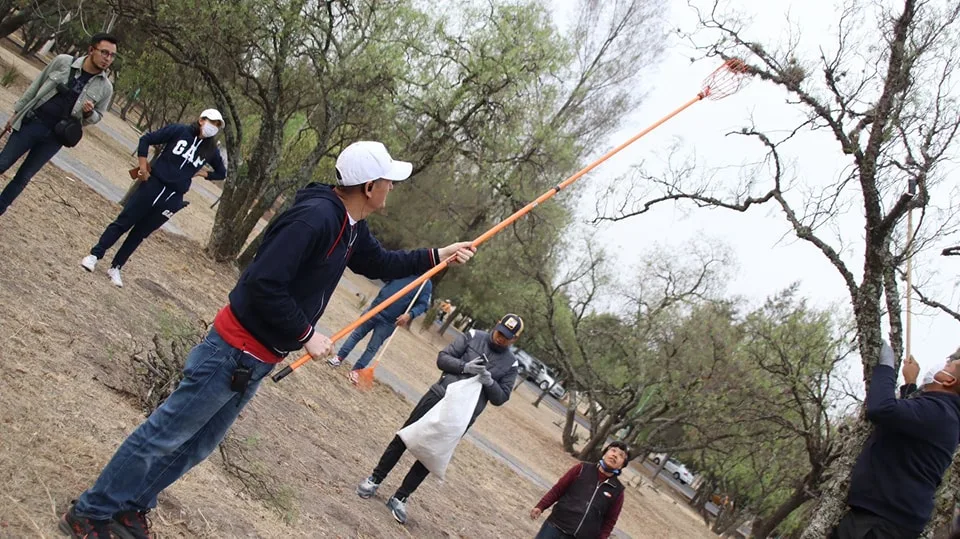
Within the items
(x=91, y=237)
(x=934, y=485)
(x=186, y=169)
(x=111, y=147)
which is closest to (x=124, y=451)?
(x=934, y=485)

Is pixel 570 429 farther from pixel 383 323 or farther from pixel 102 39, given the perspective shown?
pixel 102 39

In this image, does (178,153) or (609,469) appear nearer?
(609,469)

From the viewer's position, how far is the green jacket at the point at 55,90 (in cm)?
656

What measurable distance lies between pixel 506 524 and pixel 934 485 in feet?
16.6

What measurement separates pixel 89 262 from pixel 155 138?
4.46 feet

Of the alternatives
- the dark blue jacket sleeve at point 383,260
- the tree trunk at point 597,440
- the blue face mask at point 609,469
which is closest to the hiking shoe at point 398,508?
the blue face mask at point 609,469

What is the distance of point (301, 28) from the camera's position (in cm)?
1262

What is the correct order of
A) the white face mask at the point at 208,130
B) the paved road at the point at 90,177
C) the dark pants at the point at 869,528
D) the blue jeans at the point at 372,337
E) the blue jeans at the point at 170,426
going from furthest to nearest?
the paved road at the point at 90,177 → the blue jeans at the point at 372,337 → the white face mask at the point at 208,130 → the dark pants at the point at 869,528 → the blue jeans at the point at 170,426

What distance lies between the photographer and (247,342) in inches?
132

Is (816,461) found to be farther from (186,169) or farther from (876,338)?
(186,169)

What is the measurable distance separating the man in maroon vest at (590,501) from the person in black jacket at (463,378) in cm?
84

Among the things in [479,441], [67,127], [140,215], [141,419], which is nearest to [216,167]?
[140,215]

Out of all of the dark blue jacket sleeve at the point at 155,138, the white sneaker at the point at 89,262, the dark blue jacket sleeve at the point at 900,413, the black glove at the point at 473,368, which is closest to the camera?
the dark blue jacket sleeve at the point at 900,413

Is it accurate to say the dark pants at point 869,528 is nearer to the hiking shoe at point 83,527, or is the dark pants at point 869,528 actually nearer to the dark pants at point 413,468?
the dark pants at point 413,468
